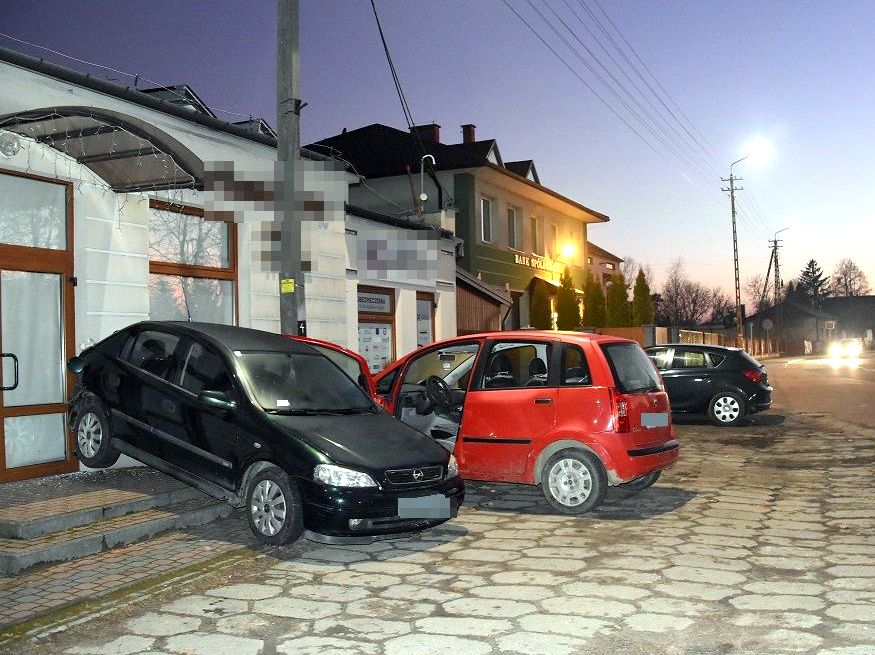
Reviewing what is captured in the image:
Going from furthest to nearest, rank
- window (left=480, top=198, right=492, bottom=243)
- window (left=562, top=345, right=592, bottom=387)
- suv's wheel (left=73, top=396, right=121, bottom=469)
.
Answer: window (left=480, top=198, right=492, bottom=243)
suv's wheel (left=73, top=396, right=121, bottom=469)
window (left=562, top=345, right=592, bottom=387)

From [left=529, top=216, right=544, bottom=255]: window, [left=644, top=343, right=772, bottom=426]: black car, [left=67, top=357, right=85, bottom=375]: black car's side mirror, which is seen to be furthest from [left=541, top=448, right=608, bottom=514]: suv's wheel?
[left=529, top=216, right=544, bottom=255]: window

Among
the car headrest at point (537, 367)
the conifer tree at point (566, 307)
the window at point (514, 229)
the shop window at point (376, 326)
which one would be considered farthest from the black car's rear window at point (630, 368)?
the conifer tree at point (566, 307)

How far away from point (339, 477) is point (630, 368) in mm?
3388

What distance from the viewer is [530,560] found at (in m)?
6.49

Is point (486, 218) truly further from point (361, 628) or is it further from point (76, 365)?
point (361, 628)

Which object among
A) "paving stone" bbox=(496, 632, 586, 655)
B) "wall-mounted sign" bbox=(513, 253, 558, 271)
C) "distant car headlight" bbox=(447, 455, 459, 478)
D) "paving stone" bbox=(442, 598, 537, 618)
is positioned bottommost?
"paving stone" bbox=(496, 632, 586, 655)

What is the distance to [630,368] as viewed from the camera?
→ 8641 mm

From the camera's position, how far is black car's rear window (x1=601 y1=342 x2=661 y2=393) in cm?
837

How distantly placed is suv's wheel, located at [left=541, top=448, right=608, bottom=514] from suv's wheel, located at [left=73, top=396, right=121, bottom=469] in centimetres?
431

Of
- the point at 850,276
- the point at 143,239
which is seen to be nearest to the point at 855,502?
the point at 143,239

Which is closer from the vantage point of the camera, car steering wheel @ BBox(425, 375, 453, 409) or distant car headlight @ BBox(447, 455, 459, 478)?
distant car headlight @ BBox(447, 455, 459, 478)

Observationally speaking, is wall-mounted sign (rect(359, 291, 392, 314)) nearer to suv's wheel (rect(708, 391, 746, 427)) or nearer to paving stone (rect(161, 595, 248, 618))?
suv's wheel (rect(708, 391, 746, 427))

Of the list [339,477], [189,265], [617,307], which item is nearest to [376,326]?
[189,265]

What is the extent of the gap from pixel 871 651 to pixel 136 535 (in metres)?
5.49
